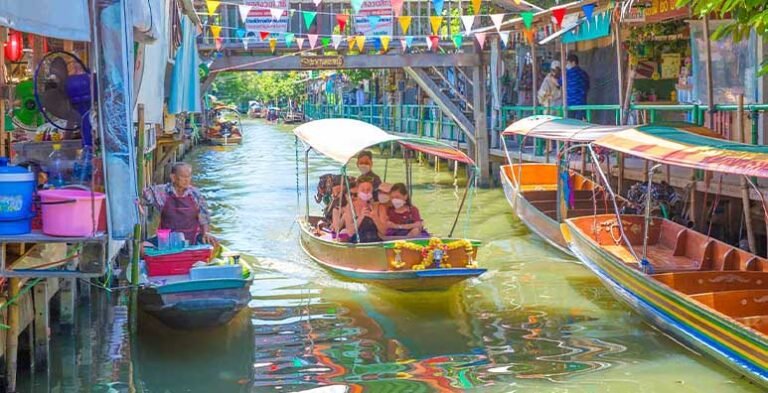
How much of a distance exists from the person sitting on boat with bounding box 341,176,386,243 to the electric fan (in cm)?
465

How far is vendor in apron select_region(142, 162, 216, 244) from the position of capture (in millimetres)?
9883

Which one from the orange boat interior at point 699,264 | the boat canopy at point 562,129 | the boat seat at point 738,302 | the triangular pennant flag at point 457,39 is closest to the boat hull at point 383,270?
the orange boat interior at point 699,264

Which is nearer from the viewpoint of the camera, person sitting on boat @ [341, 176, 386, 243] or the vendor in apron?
the vendor in apron

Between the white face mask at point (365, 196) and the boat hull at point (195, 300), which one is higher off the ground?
the white face mask at point (365, 196)

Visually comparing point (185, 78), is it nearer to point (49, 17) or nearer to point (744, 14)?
point (49, 17)

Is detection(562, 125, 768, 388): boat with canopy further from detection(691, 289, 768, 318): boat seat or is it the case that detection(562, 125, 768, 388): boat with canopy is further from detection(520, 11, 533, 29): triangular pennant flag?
detection(520, 11, 533, 29): triangular pennant flag

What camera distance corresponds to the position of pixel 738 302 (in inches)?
343

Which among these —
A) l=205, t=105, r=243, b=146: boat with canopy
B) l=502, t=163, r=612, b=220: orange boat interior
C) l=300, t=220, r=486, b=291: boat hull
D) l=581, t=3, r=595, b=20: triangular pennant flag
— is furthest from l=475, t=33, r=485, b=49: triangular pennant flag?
l=205, t=105, r=243, b=146: boat with canopy

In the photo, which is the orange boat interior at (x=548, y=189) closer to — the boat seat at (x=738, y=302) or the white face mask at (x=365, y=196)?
the white face mask at (x=365, y=196)

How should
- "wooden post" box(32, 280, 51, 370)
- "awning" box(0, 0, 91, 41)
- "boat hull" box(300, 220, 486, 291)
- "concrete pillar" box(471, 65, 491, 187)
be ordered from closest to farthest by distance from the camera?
"awning" box(0, 0, 91, 41) < "wooden post" box(32, 280, 51, 370) < "boat hull" box(300, 220, 486, 291) < "concrete pillar" box(471, 65, 491, 187)

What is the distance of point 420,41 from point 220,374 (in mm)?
14507

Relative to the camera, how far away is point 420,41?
72.3ft

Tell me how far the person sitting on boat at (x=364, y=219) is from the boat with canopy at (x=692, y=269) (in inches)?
100

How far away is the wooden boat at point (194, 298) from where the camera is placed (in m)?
8.64
